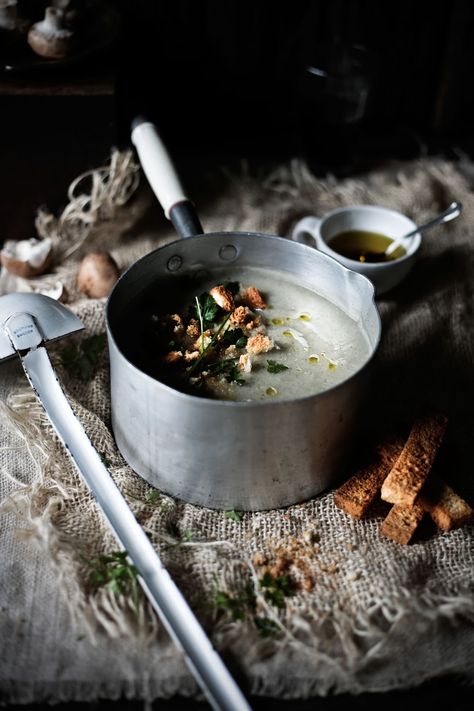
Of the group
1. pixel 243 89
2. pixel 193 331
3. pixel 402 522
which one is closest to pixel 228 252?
pixel 193 331

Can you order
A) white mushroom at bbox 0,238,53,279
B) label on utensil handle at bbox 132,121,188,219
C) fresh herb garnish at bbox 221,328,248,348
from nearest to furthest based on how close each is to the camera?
fresh herb garnish at bbox 221,328,248,348 → label on utensil handle at bbox 132,121,188,219 → white mushroom at bbox 0,238,53,279

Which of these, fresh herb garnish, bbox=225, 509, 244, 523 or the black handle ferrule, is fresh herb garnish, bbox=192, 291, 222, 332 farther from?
fresh herb garnish, bbox=225, 509, 244, 523

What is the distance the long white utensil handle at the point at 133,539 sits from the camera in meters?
1.00

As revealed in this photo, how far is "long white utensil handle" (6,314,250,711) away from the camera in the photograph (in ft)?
3.29

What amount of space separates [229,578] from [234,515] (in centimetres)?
11

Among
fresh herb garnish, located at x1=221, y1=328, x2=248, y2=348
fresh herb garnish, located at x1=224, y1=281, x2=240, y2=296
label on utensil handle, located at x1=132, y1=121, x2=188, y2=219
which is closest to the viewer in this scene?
fresh herb garnish, located at x1=221, y1=328, x2=248, y2=348

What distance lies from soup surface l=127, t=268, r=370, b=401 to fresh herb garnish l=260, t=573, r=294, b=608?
259 millimetres

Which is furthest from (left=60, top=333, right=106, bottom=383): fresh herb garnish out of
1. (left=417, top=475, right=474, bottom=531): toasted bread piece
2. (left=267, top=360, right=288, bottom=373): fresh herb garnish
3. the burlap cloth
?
(left=417, top=475, right=474, bottom=531): toasted bread piece

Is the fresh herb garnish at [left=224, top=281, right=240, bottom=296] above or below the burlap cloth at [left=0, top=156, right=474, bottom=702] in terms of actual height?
above

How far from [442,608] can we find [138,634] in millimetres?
402

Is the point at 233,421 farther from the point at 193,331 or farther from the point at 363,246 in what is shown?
the point at 363,246

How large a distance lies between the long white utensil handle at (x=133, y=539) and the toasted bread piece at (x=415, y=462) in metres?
0.35

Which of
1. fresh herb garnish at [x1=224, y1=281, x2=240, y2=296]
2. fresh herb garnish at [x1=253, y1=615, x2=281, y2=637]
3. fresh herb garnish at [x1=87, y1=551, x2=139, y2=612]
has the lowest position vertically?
fresh herb garnish at [x1=253, y1=615, x2=281, y2=637]

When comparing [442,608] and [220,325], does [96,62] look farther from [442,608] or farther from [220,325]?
[442,608]
